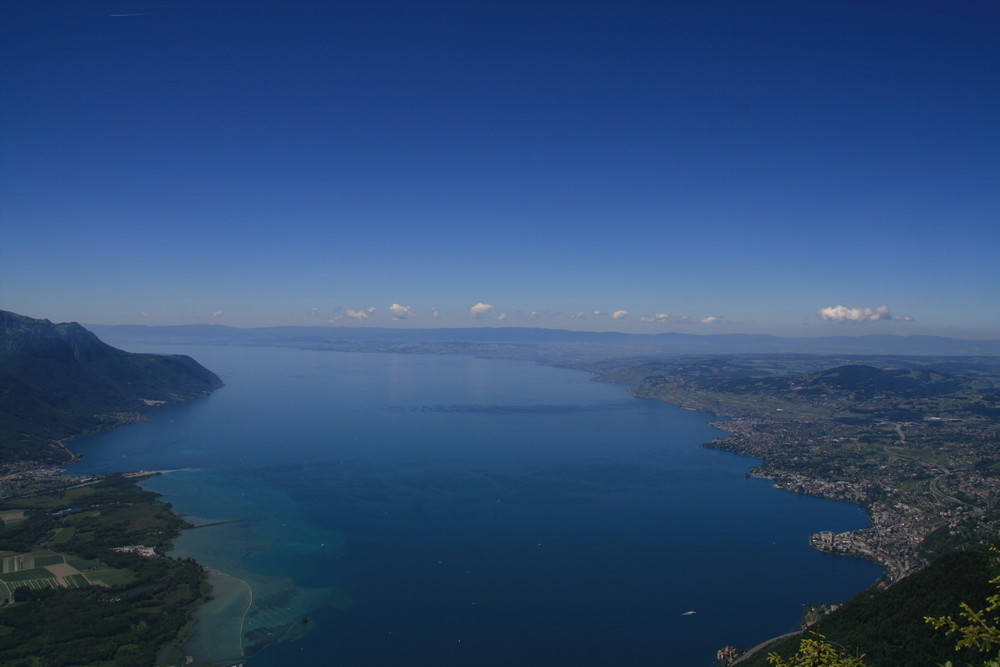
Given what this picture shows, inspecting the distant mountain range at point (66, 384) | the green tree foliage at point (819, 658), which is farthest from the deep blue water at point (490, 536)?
the green tree foliage at point (819, 658)

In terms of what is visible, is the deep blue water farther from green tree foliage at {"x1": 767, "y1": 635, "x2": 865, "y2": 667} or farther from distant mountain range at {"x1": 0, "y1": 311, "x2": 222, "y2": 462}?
green tree foliage at {"x1": 767, "y1": 635, "x2": 865, "y2": 667}

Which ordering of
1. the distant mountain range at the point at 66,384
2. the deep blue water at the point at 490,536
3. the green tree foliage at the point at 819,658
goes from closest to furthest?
the green tree foliage at the point at 819,658
the deep blue water at the point at 490,536
the distant mountain range at the point at 66,384

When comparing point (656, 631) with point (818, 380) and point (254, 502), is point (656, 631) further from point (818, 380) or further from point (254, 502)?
point (818, 380)

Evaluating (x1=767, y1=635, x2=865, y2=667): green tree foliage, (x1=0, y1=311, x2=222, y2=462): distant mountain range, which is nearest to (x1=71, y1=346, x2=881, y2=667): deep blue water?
(x1=0, y1=311, x2=222, y2=462): distant mountain range

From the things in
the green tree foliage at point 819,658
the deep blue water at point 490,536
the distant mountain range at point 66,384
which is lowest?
the deep blue water at point 490,536

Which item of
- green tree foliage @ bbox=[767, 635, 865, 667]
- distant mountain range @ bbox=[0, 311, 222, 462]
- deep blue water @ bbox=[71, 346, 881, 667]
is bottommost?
deep blue water @ bbox=[71, 346, 881, 667]

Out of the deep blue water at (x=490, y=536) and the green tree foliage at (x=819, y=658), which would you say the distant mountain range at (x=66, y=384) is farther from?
the green tree foliage at (x=819, y=658)

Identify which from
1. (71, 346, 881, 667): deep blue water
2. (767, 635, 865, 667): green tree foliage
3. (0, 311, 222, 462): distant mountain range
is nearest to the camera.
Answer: (767, 635, 865, 667): green tree foliage

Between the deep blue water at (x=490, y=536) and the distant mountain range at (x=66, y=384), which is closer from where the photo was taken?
the deep blue water at (x=490, y=536)
